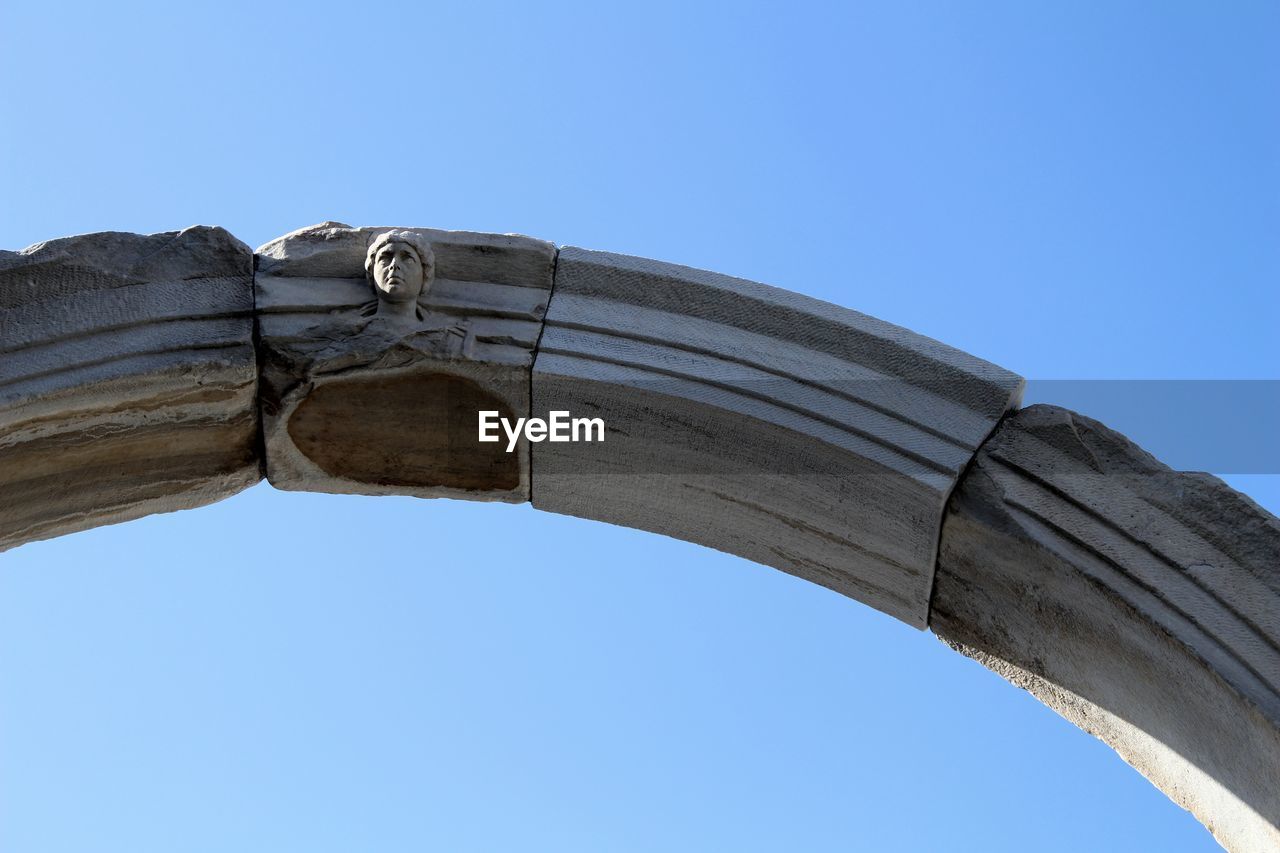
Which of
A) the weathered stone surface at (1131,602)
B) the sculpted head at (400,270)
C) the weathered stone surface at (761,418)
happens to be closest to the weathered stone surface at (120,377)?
the sculpted head at (400,270)

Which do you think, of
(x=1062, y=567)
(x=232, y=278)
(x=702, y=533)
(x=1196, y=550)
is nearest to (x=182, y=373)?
(x=232, y=278)

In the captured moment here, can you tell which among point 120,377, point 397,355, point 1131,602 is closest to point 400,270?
point 397,355

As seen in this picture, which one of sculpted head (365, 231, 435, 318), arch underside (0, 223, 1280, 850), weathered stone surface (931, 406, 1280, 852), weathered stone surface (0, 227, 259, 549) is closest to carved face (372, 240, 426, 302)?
sculpted head (365, 231, 435, 318)

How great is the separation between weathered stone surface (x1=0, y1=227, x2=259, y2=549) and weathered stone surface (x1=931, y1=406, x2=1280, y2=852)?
2274 millimetres

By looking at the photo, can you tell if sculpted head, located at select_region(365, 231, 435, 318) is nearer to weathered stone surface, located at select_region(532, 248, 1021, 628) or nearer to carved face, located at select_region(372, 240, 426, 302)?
carved face, located at select_region(372, 240, 426, 302)

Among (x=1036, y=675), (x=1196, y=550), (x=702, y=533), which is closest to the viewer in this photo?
(x=1196, y=550)

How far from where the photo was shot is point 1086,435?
536cm

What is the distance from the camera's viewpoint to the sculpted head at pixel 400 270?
221 inches

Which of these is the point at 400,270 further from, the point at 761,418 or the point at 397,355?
the point at 761,418

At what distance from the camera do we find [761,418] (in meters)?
5.48

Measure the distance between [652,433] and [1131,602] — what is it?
4.97ft

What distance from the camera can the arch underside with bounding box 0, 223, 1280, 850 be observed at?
17.0ft

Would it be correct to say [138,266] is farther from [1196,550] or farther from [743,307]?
[1196,550]

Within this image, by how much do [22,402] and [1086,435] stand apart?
3.11 metres
